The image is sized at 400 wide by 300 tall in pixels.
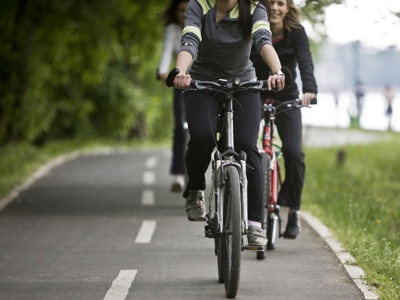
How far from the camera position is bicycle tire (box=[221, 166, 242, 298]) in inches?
247

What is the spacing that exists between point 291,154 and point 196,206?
→ 1.56 m

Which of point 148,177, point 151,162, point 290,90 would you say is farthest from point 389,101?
point 290,90

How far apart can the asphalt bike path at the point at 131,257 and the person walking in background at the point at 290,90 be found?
1.55 ft

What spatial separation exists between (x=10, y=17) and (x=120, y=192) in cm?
753

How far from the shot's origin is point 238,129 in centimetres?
678

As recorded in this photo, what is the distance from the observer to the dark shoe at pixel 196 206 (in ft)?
23.0

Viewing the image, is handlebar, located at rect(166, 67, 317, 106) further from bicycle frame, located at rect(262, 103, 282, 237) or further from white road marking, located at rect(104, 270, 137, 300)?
bicycle frame, located at rect(262, 103, 282, 237)

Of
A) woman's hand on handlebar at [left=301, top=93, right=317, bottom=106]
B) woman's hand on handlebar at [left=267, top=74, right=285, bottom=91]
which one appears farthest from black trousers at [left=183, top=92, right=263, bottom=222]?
woman's hand on handlebar at [left=301, top=93, right=317, bottom=106]

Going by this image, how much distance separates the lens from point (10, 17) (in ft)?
67.3

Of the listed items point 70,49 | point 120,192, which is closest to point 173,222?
point 120,192

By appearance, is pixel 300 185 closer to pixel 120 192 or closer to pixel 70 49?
pixel 120 192

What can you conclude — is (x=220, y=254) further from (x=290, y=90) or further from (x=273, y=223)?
(x=290, y=90)

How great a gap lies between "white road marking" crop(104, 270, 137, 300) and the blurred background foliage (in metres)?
8.12

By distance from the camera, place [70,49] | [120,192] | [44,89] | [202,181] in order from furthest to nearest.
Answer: [44,89], [70,49], [120,192], [202,181]
